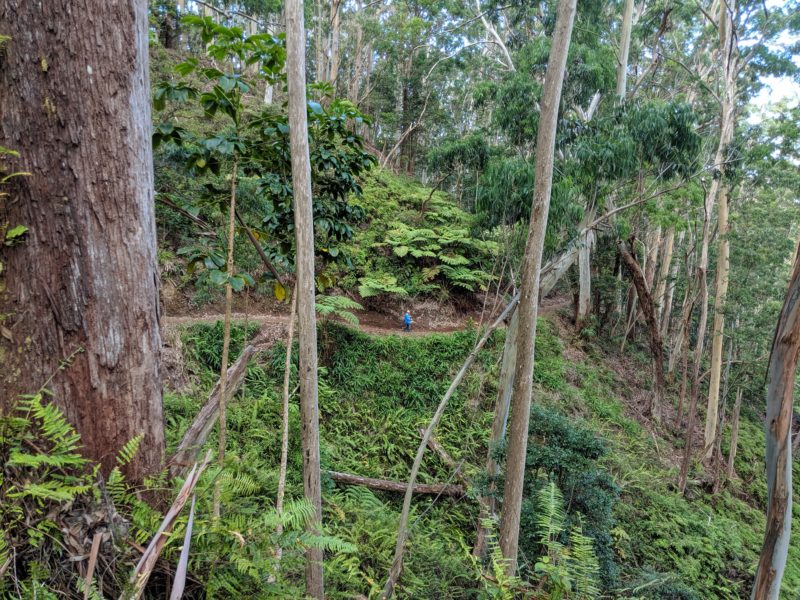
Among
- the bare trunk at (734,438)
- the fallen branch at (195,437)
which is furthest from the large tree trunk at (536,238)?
the bare trunk at (734,438)

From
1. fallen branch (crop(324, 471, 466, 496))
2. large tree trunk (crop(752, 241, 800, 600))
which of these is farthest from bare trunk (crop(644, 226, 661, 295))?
large tree trunk (crop(752, 241, 800, 600))

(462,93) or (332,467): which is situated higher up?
(462,93)

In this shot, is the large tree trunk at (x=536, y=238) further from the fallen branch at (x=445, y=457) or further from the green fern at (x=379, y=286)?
the green fern at (x=379, y=286)

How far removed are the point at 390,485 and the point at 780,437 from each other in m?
5.33

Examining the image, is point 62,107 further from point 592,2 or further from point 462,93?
point 462,93

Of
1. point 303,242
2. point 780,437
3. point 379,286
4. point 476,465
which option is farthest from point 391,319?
point 303,242

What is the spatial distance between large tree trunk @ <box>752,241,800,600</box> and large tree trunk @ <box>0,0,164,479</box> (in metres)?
4.32

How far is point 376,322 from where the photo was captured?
1214 cm

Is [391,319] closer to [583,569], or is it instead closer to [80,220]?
[583,569]

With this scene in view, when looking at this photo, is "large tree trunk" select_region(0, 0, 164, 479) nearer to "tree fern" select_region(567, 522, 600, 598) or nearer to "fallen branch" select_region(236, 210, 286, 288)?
"fallen branch" select_region(236, 210, 286, 288)

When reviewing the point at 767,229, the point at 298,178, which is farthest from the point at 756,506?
the point at 298,178

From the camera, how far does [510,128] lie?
8656 mm

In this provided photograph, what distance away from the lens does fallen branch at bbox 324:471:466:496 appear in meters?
7.10

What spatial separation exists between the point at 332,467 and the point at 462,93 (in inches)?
812
